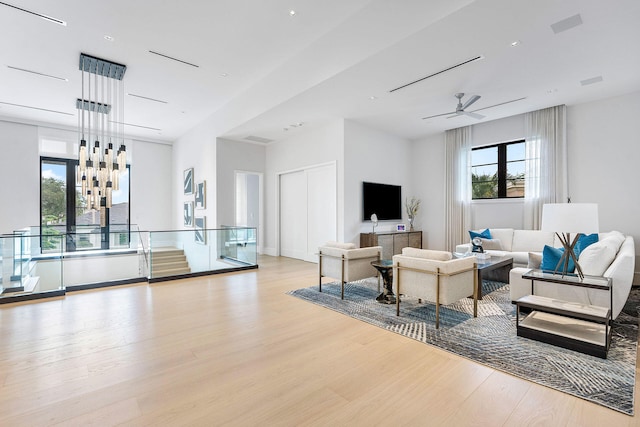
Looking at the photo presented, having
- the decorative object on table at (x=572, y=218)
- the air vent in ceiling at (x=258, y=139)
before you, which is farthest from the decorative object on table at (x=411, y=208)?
the decorative object on table at (x=572, y=218)

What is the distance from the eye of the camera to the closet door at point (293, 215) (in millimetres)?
7879

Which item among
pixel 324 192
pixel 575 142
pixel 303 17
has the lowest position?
pixel 324 192

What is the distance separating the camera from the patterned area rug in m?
2.19

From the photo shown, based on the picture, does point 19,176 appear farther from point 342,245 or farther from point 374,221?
point 374,221

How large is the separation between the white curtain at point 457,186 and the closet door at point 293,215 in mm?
3644

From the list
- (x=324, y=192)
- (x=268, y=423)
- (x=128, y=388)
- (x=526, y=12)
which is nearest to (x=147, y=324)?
(x=128, y=388)

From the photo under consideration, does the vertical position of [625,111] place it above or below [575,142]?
above

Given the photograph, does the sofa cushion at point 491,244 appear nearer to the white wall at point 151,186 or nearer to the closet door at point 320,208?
the closet door at point 320,208

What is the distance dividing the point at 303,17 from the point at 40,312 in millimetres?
5022

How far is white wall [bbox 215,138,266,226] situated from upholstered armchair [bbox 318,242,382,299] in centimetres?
404

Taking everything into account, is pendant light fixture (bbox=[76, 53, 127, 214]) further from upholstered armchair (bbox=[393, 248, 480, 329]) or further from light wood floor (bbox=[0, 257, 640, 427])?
upholstered armchair (bbox=[393, 248, 480, 329])

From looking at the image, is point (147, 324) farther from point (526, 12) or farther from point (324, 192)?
point (526, 12)

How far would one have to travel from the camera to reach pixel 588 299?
127 inches

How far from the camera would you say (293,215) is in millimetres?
8195
